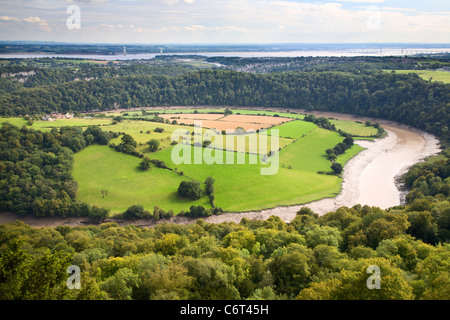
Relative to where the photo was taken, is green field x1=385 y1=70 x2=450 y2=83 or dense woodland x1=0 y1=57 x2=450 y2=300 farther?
green field x1=385 y1=70 x2=450 y2=83

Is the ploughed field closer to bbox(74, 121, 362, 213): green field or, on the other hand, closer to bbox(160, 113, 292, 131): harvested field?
bbox(74, 121, 362, 213): green field

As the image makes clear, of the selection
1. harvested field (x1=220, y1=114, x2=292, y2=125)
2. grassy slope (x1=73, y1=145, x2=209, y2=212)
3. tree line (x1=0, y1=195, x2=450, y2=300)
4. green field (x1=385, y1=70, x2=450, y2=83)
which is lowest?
grassy slope (x1=73, y1=145, x2=209, y2=212)

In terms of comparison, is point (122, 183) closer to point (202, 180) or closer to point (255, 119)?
point (202, 180)

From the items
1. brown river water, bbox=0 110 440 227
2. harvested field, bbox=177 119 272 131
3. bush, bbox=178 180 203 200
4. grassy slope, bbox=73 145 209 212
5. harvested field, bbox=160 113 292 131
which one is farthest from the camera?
harvested field, bbox=160 113 292 131

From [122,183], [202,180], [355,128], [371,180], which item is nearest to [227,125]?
[355,128]

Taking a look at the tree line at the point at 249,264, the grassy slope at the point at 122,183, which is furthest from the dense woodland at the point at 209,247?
the grassy slope at the point at 122,183

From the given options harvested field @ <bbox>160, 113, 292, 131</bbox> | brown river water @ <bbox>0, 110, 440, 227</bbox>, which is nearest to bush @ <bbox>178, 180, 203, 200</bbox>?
brown river water @ <bbox>0, 110, 440, 227</bbox>
